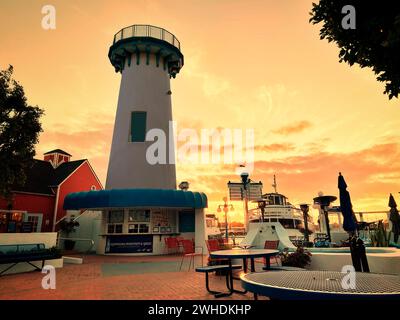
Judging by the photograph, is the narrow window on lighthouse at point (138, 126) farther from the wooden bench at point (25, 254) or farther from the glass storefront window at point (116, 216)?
the wooden bench at point (25, 254)

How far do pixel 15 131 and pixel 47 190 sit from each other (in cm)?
1189

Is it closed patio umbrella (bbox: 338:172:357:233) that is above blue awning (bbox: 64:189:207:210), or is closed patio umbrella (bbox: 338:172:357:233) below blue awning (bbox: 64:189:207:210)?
below

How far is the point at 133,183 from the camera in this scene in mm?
18125

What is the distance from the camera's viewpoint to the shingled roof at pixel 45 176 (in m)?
21.8

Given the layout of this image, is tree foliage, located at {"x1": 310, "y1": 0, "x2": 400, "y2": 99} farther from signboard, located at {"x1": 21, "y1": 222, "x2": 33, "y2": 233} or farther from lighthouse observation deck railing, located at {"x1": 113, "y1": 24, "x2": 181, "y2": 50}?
signboard, located at {"x1": 21, "y1": 222, "x2": 33, "y2": 233}

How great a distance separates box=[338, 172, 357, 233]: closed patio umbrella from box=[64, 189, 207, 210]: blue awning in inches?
420

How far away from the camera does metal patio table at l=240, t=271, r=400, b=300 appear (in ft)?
8.44

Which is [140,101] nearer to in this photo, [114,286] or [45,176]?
[45,176]

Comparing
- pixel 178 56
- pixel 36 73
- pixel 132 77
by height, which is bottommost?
pixel 36 73

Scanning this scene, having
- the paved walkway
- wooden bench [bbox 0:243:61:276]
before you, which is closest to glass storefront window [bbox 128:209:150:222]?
wooden bench [bbox 0:243:61:276]

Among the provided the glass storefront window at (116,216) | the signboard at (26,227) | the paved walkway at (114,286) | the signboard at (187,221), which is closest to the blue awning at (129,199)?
the glass storefront window at (116,216)
